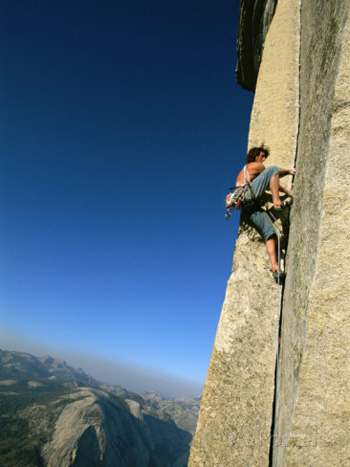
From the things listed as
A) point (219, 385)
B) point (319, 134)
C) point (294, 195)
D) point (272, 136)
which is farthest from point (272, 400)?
point (272, 136)

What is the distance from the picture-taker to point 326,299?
7.57 ft

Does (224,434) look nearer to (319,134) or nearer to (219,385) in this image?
(219,385)

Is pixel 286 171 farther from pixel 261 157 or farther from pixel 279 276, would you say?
pixel 279 276

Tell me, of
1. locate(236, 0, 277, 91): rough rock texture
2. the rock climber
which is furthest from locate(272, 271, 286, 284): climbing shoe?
locate(236, 0, 277, 91): rough rock texture

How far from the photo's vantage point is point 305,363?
89.5 inches

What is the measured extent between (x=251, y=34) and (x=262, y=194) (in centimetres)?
622

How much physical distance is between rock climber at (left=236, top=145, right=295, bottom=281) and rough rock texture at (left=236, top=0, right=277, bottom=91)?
16.7ft

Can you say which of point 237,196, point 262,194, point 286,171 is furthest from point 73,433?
point 286,171

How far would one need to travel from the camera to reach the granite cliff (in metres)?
2.19

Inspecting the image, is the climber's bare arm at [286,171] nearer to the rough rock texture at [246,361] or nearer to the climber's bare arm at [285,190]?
the climber's bare arm at [285,190]

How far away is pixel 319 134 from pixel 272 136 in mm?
2431

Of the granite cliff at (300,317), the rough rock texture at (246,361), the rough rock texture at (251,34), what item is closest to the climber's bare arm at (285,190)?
the granite cliff at (300,317)

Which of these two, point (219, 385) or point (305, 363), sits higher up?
point (305, 363)

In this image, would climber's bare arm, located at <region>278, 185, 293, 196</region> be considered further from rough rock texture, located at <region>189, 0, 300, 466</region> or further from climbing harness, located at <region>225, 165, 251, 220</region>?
rough rock texture, located at <region>189, 0, 300, 466</region>
